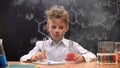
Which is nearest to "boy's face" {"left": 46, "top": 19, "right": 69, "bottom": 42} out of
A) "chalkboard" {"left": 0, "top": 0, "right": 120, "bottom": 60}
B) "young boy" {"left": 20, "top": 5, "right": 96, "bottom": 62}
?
"young boy" {"left": 20, "top": 5, "right": 96, "bottom": 62}

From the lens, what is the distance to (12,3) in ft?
12.2

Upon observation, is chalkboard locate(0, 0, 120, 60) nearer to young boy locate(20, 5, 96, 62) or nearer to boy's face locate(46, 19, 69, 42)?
Answer: young boy locate(20, 5, 96, 62)

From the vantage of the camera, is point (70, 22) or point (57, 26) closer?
point (57, 26)

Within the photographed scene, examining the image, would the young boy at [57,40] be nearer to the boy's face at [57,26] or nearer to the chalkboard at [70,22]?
the boy's face at [57,26]

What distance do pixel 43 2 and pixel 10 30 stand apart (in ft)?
2.08

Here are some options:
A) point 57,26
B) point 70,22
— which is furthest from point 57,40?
point 70,22

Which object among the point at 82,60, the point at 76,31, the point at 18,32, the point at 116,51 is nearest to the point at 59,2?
the point at 76,31

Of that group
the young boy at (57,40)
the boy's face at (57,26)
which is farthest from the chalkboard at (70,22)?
the boy's face at (57,26)

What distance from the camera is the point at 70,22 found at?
3.70 metres

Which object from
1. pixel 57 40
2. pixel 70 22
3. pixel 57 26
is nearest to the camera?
pixel 57 26

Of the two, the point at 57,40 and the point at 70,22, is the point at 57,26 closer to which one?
the point at 57,40

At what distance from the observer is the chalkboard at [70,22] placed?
369 cm

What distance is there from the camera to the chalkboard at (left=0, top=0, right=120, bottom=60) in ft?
12.1

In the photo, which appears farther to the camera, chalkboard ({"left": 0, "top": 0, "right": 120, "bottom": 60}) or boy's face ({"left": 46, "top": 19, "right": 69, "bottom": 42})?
chalkboard ({"left": 0, "top": 0, "right": 120, "bottom": 60})
